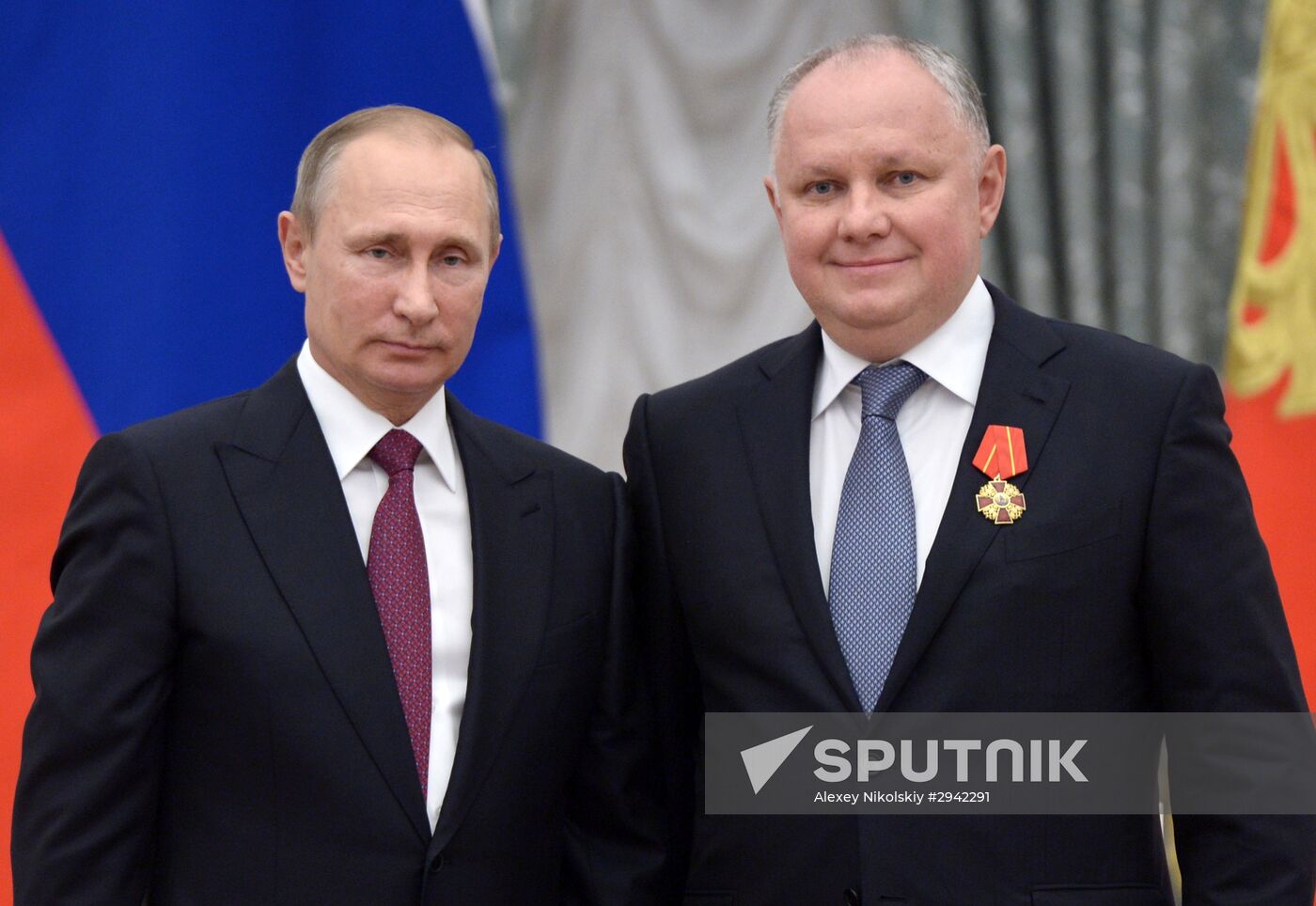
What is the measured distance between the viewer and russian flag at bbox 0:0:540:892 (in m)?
3.22

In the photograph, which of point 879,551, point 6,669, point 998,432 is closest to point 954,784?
point 879,551

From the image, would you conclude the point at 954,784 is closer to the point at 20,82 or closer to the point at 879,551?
the point at 879,551

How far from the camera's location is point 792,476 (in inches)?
83.0

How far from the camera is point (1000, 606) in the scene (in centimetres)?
196

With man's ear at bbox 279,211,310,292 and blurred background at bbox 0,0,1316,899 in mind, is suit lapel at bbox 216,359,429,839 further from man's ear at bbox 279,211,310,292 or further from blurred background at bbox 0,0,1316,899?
blurred background at bbox 0,0,1316,899

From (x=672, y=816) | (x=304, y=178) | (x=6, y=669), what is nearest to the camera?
(x=304, y=178)

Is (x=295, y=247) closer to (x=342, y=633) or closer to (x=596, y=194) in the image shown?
(x=342, y=633)

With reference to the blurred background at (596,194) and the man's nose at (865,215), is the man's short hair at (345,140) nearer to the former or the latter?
the man's nose at (865,215)

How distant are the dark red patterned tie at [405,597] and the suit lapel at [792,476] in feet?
1.56

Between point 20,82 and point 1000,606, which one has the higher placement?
point 20,82

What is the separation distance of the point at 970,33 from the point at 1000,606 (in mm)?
1681

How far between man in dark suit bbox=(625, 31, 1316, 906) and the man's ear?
0.65 m

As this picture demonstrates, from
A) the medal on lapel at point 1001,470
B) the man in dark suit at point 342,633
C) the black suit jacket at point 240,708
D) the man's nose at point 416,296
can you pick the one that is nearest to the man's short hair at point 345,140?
the man in dark suit at point 342,633

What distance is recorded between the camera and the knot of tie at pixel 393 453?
6.89 feet
